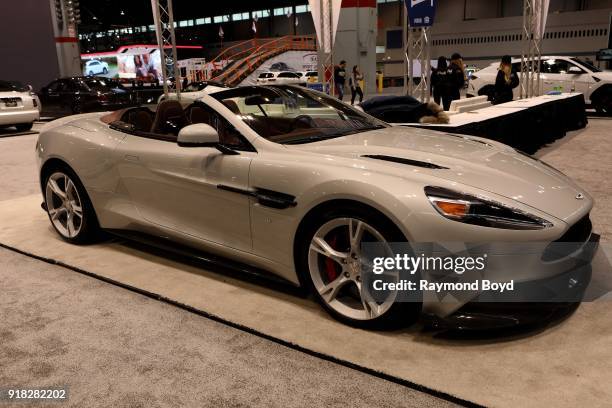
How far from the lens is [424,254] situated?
7.71 feet

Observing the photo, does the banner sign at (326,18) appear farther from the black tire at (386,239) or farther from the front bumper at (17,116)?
the black tire at (386,239)

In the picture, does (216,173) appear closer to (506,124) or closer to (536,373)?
(536,373)

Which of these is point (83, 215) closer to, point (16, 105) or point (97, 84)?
point (16, 105)

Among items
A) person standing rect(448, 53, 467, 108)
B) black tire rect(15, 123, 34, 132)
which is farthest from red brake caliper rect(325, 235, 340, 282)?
black tire rect(15, 123, 34, 132)

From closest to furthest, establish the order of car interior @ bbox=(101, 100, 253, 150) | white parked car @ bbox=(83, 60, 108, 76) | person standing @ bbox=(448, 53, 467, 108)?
car interior @ bbox=(101, 100, 253, 150)
person standing @ bbox=(448, 53, 467, 108)
white parked car @ bbox=(83, 60, 108, 76)

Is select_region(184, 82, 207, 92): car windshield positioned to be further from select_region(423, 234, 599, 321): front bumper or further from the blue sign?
select_region(423, 234, 599, 321): front bumper

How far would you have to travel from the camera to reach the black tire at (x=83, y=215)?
402cm

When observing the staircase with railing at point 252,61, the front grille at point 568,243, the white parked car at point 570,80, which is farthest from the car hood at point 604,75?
the staircase with railing at point 252,61

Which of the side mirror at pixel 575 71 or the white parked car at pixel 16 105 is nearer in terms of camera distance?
the white parked car at pixel 16 105

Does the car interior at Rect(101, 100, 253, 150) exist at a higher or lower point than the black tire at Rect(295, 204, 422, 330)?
higher

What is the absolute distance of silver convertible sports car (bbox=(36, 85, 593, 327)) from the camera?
239 centimetres

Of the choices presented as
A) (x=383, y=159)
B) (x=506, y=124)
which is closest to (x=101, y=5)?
(x=506, y=124)

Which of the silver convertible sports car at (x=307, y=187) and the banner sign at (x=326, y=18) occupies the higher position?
the banner sign at (x=326, y=18)
